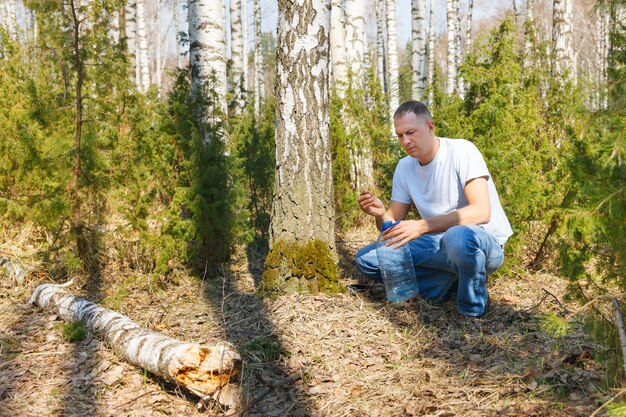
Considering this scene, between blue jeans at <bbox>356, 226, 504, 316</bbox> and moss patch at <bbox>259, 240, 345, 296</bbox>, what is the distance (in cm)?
34

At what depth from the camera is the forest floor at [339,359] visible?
2.64 metres

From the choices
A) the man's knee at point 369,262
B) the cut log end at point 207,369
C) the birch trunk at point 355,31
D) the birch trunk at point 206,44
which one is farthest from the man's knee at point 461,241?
the birch trunk at point 355,31

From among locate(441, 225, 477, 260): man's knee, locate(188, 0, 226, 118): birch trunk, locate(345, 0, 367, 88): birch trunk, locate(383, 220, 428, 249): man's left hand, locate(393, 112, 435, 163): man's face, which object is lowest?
locate(441, 225, 477, 260): man's knee

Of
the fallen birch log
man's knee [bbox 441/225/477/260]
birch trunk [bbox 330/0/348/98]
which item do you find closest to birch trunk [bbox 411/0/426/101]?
birch trunk [bbox 330/0/348/98]

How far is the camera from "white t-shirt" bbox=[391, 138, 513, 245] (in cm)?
359

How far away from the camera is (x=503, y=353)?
306cm

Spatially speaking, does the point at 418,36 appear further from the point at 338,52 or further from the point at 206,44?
the point at 206,44

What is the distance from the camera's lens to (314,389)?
9.80 feet

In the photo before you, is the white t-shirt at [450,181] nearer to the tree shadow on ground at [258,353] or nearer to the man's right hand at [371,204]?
the man's right hand at [371,204]

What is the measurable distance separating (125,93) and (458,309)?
134 inches

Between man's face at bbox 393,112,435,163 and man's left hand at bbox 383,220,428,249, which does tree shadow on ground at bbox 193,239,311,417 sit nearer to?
man's left hand at bbox 383,220,428,249

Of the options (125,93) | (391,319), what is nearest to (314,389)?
(391,319)

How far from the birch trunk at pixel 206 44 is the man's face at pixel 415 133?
2.31 metres

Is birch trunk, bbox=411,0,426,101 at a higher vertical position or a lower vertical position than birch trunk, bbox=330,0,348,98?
higher
